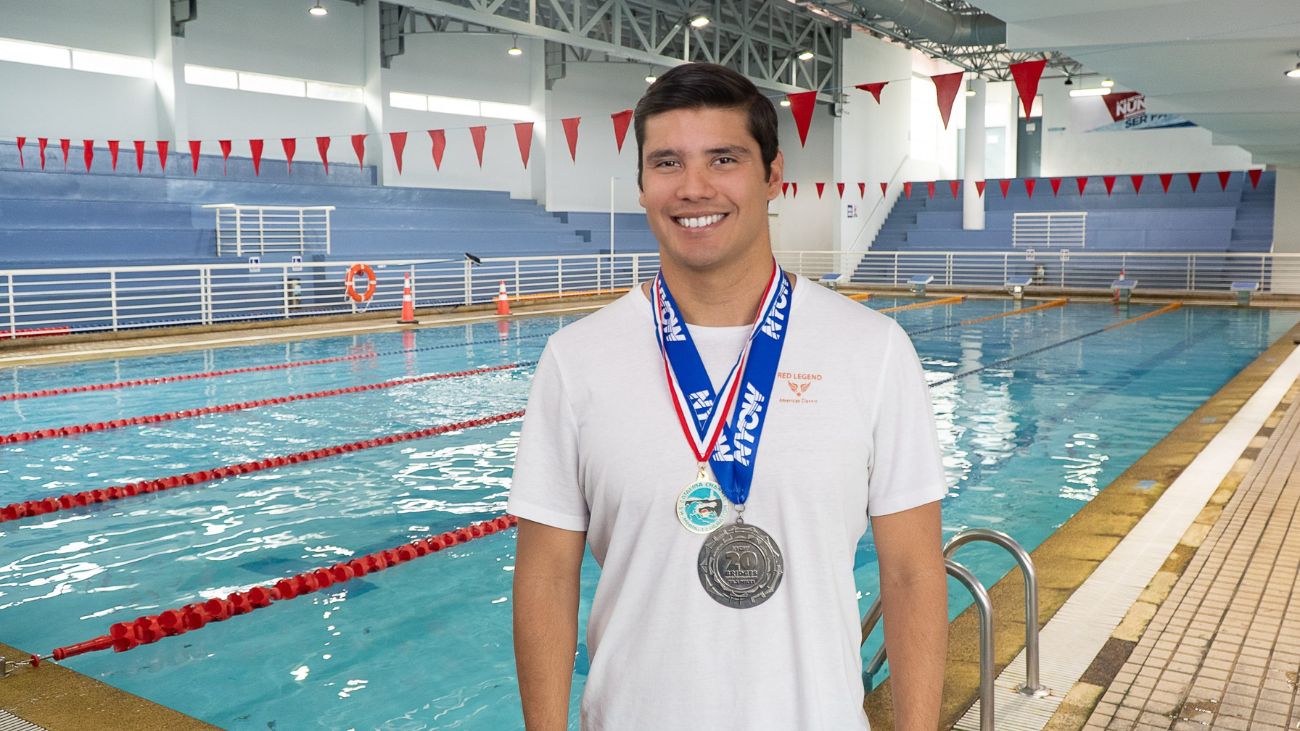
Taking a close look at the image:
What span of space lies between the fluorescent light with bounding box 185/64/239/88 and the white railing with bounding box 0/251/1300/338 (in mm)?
3288

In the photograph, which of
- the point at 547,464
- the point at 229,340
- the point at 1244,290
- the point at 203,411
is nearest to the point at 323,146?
the point at 229,340

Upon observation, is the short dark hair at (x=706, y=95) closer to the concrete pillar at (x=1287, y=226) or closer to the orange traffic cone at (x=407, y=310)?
the orange traffic cone at (x=407, y=310)

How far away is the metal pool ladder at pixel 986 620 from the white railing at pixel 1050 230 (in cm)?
2268

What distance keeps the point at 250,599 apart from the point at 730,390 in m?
3.24

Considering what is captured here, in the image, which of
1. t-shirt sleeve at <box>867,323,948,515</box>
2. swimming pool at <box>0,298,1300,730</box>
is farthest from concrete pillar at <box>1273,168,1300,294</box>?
t-shirt sleeve at <box>867,323,948,515</box>

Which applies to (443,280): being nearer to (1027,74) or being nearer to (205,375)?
(205,375)

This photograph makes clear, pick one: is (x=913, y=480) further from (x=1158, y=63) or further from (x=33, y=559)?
(x=1158, y=63)

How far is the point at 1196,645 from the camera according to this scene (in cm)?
316

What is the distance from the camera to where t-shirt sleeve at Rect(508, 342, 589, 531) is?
1293 millimetres

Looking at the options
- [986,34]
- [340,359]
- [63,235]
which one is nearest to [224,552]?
[340,359]

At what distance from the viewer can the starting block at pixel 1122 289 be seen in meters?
18.5

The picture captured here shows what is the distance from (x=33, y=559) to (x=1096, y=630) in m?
4.16

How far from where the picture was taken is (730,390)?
1254mm

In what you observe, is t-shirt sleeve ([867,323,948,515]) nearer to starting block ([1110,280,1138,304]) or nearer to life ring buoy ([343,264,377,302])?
life ring buoy ([343,264,377,302])
